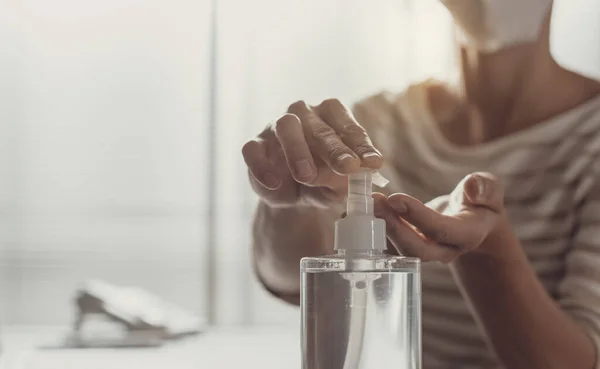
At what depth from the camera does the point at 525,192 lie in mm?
516

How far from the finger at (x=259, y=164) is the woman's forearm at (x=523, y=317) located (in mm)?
Answer: 125

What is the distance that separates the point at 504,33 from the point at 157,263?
3.51 ft

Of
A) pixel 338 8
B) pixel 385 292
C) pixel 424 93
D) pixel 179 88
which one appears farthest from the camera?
pixel 179 88

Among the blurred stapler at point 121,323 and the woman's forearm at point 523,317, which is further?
the blurred stapler at point 121,323

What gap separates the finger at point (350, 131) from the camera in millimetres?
272

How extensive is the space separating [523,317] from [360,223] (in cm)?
16

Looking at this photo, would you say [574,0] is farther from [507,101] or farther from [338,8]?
[338,8]

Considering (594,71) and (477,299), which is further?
(594,71)

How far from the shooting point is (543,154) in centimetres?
50

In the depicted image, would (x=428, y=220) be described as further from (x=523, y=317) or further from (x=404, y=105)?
(x=404, y=105)

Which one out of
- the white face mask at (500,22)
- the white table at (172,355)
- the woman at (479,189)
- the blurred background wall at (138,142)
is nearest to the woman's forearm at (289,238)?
the woman at (479,189)

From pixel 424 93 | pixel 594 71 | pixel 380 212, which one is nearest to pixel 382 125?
pixel 424 93

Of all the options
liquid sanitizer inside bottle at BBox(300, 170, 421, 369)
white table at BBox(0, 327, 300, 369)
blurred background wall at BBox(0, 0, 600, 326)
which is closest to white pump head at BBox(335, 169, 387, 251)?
liquid sanitizer inside bottle at BBox(300, 170, 421, 369)

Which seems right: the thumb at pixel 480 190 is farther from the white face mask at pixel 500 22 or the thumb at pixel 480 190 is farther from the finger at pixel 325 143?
the white face mask at pixel 500 22
